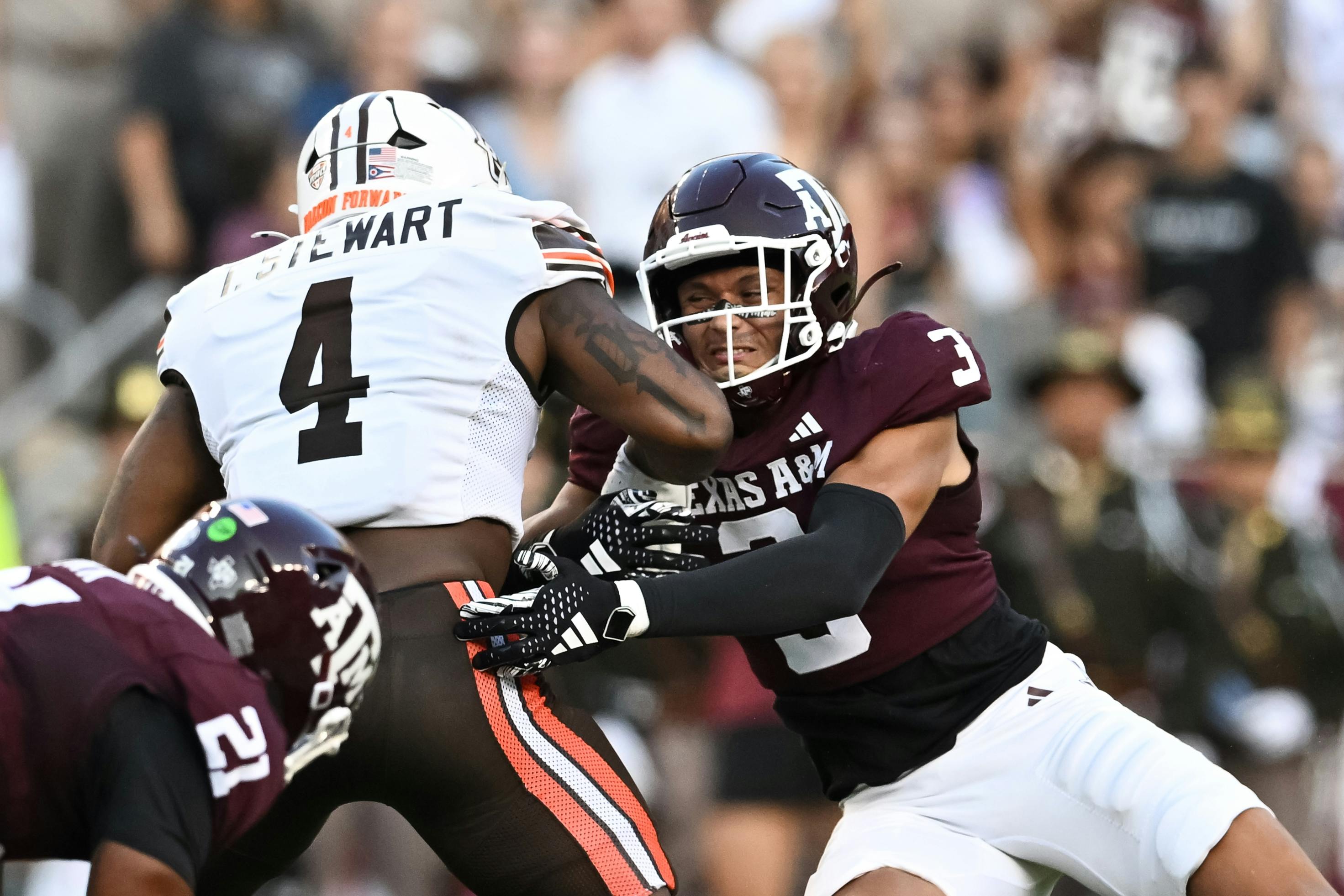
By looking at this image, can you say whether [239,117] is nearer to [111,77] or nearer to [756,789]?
[111,77]

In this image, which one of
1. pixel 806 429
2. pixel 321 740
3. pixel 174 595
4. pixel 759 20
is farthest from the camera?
pixel 759 20

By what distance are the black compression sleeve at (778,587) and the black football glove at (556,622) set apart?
0.18ft

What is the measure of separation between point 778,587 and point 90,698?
4.47ft

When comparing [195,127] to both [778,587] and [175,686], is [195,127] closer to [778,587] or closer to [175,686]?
[778,587]

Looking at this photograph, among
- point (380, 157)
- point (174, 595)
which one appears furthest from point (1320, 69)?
point (174, 595)

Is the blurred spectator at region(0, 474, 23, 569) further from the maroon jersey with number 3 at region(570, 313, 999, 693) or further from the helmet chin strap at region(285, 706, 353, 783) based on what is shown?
the helmet chin strap at region(285, 706, 353, 783)

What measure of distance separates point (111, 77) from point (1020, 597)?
4.51 m

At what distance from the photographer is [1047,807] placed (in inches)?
152

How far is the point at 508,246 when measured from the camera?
354cm

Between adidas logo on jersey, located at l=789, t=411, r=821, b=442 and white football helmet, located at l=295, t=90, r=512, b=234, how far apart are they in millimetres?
821

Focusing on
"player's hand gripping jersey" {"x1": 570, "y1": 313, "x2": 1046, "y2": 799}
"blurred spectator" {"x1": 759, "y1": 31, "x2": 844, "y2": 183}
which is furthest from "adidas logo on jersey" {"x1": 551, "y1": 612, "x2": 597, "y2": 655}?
"blurred spectator" {"x1": 759, "y1": 31, "x2": 844, "y2": 183}

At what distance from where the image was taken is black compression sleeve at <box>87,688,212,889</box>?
267 cm

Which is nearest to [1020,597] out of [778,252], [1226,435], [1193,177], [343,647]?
[1226,435]

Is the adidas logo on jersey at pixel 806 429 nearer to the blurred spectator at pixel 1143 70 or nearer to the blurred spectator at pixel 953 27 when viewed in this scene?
the blurred spectator at pixel 953 27
